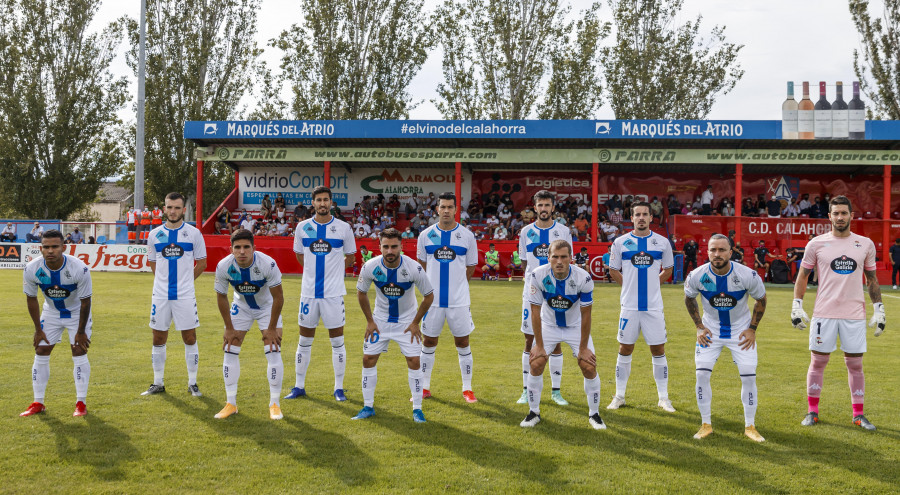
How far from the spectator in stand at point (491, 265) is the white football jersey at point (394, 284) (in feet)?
60.6

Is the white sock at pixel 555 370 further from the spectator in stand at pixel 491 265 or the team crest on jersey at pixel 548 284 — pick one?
the spectator in stand at pixel 491 265

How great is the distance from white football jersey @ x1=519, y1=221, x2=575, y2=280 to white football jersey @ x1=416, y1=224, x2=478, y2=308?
0.66 metres

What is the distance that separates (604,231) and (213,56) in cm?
2441

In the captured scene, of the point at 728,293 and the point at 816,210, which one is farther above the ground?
the point at 816,210

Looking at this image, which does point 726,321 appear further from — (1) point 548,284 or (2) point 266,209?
(2) point 266,209

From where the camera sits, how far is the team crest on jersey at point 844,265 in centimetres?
672

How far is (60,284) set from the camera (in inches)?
270

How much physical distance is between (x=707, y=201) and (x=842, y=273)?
77.1 ft

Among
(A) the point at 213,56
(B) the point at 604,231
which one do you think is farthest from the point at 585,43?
(A) the point at 213,56

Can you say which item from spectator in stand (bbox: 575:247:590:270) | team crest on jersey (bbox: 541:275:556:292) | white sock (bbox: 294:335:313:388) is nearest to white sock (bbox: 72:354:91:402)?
white sock (bbox: 294:335:313:388)

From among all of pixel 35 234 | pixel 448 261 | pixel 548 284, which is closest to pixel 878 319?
pixel 548 284

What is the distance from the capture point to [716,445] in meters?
5.94

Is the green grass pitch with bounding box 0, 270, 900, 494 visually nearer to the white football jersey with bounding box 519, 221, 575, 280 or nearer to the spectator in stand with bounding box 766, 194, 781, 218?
the white football jersey with bounding box 519, 221, 575, 280

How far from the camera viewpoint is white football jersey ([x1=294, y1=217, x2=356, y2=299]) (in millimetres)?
7812
